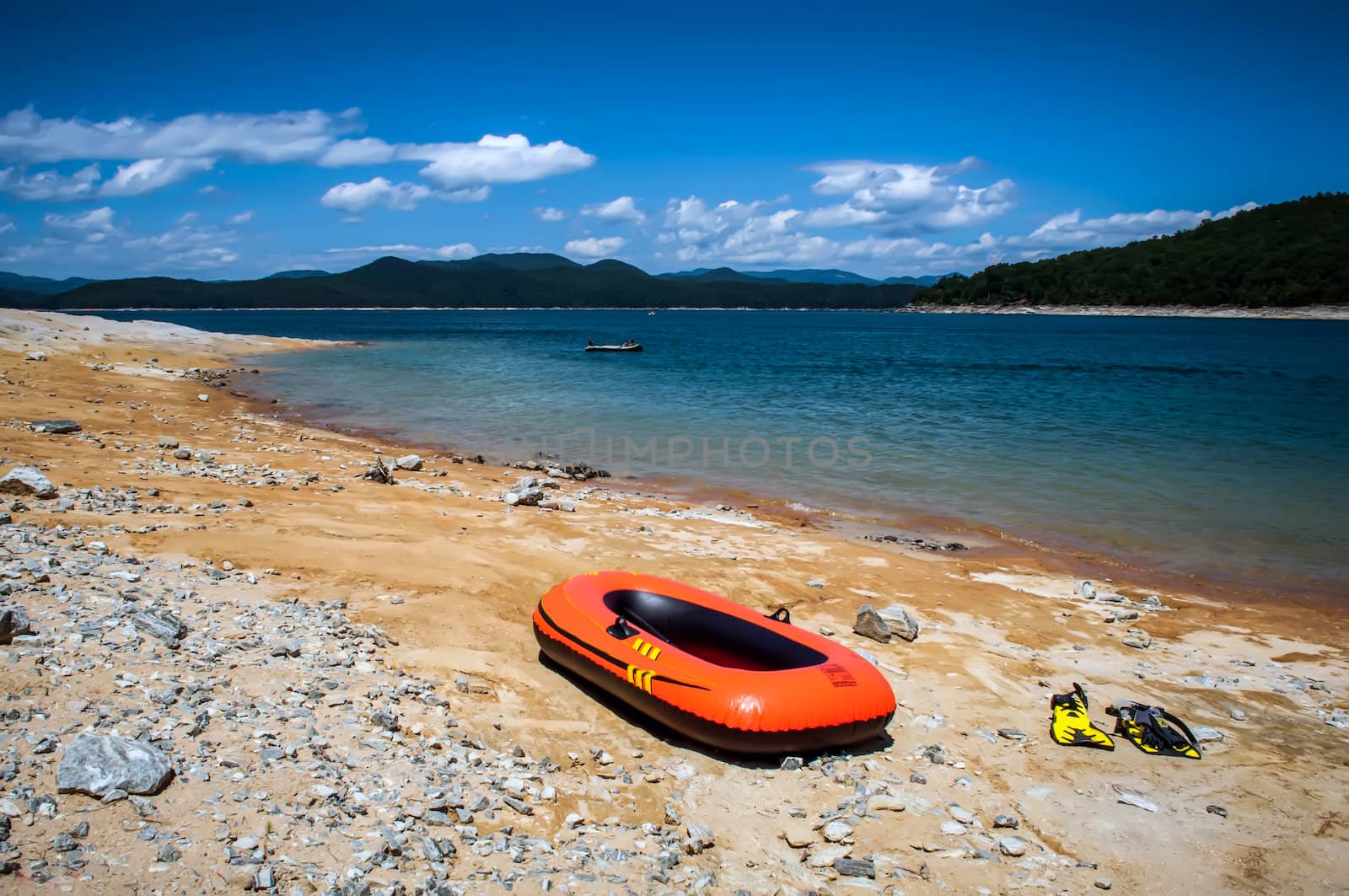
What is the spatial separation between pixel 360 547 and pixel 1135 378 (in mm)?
43540

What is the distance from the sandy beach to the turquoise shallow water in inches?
150

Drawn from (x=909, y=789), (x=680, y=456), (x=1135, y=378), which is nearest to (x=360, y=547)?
(x=909, y=789)

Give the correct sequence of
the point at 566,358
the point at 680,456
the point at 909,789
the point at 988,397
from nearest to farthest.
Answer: the point at 909,789 → the point at 680,456 → the point at 988,397 → the point at 566,358

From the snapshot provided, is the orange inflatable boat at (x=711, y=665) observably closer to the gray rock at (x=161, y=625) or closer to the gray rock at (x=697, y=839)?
the gray rock at (x=697, y=839)

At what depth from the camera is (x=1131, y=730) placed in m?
6.27

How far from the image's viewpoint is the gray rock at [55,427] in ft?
45.3

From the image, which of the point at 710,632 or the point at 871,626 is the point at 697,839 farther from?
Answer: the point at 871,626

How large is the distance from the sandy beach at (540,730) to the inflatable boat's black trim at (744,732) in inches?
7.5

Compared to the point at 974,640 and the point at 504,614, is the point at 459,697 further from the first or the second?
the point at 974,640

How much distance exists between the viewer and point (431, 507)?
11.7 m

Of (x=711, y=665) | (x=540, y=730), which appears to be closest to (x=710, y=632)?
(x=711, y=665)

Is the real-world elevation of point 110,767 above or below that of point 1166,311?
below

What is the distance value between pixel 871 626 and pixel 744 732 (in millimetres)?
2930

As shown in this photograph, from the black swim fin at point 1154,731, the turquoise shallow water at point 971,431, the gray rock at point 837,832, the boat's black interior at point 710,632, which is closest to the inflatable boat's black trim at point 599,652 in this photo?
the boat's black interior at point 710,632
